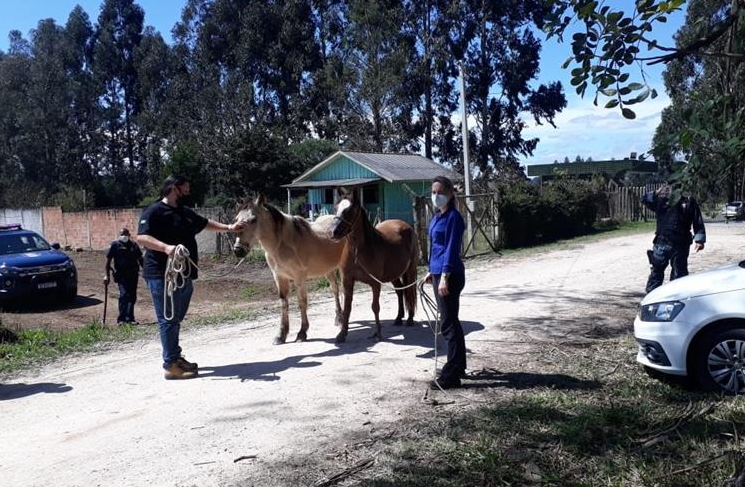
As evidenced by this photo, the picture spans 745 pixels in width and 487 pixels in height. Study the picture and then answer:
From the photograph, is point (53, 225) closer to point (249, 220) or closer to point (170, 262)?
point (249, 220)

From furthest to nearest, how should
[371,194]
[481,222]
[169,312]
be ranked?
[371,194], [481,222], [169,312]

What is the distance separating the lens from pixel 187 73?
55812 mm

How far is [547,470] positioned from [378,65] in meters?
41.1

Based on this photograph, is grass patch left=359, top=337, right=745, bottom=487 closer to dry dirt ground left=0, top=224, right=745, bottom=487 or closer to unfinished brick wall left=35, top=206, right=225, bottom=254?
dry dirt ground left=0, top=224, right=745, bottom=487

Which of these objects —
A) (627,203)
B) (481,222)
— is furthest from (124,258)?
(627,203)

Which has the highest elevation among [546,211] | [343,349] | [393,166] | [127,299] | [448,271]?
[393,166]

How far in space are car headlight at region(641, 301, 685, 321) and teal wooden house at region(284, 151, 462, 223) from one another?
80.4ft

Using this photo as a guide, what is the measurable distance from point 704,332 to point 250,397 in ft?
13.9

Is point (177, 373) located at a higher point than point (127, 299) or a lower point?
lower

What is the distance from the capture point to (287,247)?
7898 mm

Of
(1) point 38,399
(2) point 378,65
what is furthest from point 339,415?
(2) point 378,65

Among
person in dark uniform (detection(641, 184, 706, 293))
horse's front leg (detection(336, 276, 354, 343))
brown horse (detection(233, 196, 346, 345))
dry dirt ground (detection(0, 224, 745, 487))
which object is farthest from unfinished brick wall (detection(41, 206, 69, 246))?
person in dark uniform (detection(641, 184, 706, 293))

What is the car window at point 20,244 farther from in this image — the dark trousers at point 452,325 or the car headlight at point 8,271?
the dark trousers at point 452,325

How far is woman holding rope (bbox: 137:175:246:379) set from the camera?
643 cm
